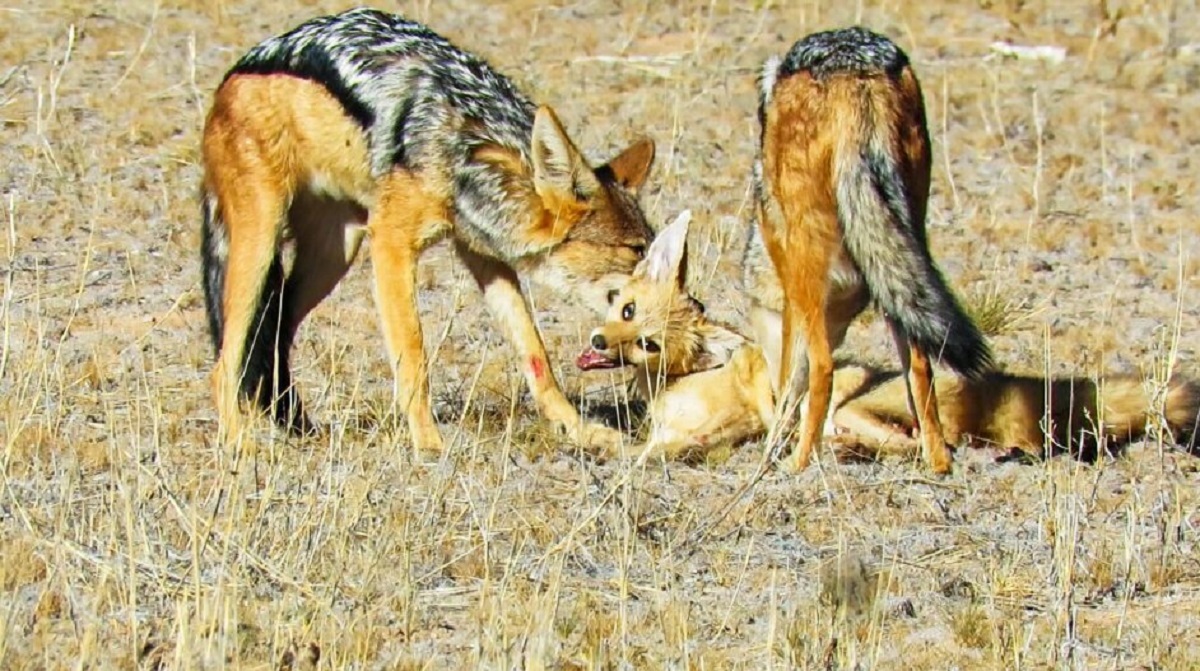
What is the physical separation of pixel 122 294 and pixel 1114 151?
6190 mm

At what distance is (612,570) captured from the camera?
5.86 metres

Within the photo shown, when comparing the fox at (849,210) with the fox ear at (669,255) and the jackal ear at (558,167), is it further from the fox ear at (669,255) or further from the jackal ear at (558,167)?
the jackal ear at (558,167)

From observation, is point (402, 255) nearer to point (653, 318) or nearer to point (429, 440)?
point (429, 440)

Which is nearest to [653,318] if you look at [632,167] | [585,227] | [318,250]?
[585,227]

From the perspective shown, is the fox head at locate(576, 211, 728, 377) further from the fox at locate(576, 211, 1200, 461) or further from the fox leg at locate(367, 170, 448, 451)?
the fox leg at locate(367, 170, 448, 451)

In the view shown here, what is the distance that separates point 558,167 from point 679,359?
100 cm

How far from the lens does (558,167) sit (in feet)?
24.8

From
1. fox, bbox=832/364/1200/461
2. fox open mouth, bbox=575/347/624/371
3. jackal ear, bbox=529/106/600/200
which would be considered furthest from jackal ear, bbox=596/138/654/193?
fox, bbox=832/364/1200/461

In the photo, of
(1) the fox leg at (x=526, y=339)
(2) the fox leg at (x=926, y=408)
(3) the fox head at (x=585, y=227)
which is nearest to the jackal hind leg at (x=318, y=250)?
(1) the fox leg at (x=526, y=339)

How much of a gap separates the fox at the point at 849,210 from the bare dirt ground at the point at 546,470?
399mm

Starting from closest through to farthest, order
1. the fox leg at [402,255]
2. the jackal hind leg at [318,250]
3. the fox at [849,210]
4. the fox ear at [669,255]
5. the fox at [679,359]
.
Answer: the fox at [849,210] < the fox leg at [402,255] < the fox ear at [669,255] < the fox at [679,359] < the jackal hind leg at [318,250]

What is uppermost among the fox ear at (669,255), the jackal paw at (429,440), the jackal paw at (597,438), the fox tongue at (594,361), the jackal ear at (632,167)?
the jackal ear at (632,167)

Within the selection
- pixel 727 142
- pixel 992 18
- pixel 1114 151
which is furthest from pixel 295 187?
pixel 992 18

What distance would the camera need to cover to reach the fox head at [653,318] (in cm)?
766
